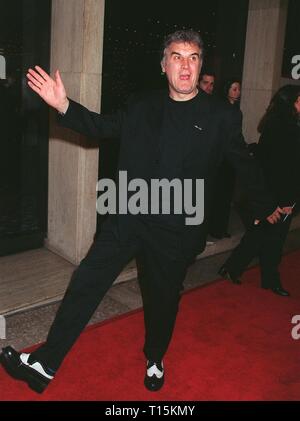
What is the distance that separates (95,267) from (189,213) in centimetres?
62

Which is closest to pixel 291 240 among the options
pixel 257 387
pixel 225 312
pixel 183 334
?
pixel 225 312

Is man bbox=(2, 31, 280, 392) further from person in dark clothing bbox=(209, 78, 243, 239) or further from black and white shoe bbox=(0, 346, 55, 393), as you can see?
person in dark clothing bbox=(209, 78, 243, 239)

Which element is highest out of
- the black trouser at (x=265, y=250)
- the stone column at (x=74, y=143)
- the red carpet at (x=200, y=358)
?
the stone column at (x=74, y=143)

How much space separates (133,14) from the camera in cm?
525

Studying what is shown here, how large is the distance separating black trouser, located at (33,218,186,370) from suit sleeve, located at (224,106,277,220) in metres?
0.54

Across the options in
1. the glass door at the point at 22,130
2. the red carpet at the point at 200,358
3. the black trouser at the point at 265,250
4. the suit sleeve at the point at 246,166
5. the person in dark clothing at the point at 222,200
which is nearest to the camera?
the suit sleeve at the point at 246,166

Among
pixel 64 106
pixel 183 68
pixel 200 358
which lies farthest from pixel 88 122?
pixel 200 358

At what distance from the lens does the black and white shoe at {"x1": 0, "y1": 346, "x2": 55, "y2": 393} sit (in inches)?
106

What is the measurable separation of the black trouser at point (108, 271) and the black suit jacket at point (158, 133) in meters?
0.16

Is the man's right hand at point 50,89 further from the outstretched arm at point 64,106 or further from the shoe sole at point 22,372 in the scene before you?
the shoe sole at point 22,372

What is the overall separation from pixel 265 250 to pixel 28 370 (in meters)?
2.56

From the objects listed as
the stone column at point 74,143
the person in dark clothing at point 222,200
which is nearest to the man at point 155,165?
the stone column at point 74,143

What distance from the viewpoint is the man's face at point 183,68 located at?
2.53 meters

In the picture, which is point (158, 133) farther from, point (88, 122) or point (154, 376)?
point (154, 376)
